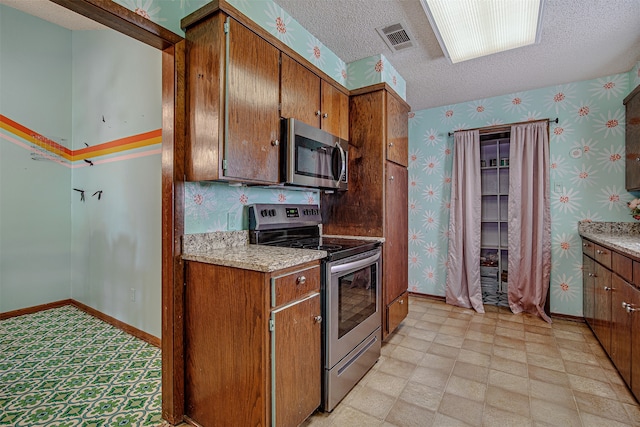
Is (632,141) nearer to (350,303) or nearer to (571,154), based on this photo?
(571,154)

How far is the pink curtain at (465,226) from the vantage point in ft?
11.8

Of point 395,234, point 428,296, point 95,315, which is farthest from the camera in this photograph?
point 428,296

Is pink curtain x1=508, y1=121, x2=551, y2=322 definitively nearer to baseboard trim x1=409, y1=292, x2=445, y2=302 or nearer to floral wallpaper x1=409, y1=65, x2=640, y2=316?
floral wallpaper x1=409, y1=65, x2=640, y2=316

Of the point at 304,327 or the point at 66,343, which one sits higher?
the point at 304,327

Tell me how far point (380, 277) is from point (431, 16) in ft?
6.01

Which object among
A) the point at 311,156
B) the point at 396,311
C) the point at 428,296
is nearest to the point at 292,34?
the point at 311,156

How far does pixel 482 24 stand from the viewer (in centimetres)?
206

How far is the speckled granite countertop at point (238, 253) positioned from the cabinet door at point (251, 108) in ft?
1.36

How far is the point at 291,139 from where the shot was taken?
6.28 feet

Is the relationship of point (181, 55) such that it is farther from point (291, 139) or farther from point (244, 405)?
point (244, 405)

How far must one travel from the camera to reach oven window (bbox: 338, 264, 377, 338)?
1826 mm

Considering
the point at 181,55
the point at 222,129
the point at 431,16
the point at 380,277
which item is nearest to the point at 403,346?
the point at 380,277

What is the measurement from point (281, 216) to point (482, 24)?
75.6 inches

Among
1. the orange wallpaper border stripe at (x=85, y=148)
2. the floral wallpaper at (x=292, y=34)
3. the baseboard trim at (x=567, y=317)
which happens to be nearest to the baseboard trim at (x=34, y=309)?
the orange wallpaper border stripe at (x=85, y=148)
